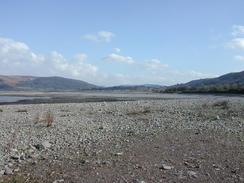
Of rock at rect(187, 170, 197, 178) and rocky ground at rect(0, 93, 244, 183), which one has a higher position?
rocky ground at rect(0, 93, 244, 183)

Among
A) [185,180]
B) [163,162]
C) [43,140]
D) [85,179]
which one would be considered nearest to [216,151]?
[163,162]

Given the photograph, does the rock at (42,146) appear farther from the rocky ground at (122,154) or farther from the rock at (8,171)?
the rock at (8,171)

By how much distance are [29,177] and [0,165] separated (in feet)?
4.60

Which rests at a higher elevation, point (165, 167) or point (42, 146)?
point (42, 146)

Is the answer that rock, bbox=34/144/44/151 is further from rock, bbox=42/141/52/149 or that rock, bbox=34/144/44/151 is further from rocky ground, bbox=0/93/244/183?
rock, bbox=42/141/52/149

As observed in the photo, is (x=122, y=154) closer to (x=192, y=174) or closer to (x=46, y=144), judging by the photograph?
(x=46, y=144)

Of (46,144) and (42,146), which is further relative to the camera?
(46,144)

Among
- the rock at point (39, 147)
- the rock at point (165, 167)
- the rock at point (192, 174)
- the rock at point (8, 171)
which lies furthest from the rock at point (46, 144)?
the rock at point (192, 174)

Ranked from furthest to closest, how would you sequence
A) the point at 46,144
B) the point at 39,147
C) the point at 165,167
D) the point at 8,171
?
the point at 46,144 → the point at 39,147 → the point at 165,167 → the point at 8,171

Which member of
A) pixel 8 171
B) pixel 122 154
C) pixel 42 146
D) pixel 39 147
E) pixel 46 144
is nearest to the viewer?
pixel 8 171

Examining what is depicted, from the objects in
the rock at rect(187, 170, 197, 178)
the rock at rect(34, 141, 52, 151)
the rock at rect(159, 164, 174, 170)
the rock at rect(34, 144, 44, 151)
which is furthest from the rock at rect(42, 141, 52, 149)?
the rock at rect(187, 170, 197, 178)

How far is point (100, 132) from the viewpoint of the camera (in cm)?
1792

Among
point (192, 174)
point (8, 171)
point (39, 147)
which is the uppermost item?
point (39, 147)

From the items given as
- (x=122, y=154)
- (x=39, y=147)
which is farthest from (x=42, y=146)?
(x=122, y=154)
